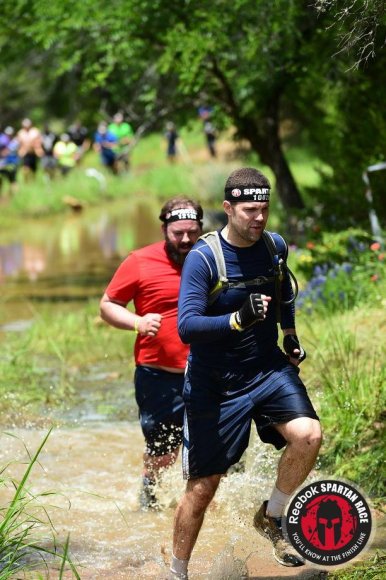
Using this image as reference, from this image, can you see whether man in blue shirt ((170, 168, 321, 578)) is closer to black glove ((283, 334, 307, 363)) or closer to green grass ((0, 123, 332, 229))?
black glove ((283, 334, 307, 363))

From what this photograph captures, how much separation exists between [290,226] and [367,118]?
8.83 feet

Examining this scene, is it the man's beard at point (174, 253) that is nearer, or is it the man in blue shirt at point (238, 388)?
the man in blue shirt at point (238, 388)

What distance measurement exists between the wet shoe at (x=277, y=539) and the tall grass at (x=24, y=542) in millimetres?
888

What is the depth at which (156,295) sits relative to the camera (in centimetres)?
698

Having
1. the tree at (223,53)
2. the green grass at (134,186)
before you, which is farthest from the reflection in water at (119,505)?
the green grass at (134,186)

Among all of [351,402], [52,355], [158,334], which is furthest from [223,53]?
[158,334]

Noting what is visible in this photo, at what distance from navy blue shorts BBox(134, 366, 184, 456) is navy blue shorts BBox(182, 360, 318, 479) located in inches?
57.6

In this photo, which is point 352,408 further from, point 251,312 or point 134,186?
point 134,186

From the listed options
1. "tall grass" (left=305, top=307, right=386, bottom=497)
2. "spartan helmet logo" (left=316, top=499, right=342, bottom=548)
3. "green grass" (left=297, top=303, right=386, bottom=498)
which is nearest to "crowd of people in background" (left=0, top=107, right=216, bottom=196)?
"green grass" (left=297, top=303, right=386, bottom=498)

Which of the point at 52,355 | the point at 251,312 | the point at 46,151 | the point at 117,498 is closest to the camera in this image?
the point at 251,312

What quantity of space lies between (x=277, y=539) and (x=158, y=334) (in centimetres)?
180

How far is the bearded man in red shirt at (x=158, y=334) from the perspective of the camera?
694 centimetres

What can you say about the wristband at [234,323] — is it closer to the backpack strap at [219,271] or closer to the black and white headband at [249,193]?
the backpack strap at [219,271]

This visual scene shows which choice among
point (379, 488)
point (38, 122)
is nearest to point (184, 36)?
point (379, 488)
